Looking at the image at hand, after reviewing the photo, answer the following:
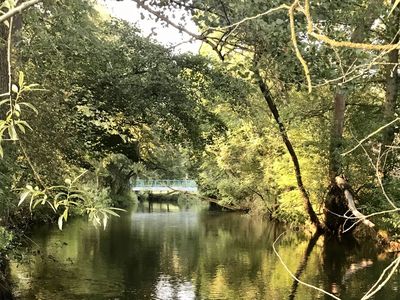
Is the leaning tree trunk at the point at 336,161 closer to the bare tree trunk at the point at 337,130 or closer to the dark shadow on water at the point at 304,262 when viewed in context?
the bare tree trunk at the point at 337,130

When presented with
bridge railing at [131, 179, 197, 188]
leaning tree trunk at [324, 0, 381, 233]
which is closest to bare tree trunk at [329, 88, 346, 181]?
leaning tree trunk at [324, 0, 381, 233]

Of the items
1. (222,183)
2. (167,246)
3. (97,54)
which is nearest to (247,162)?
(222,183)

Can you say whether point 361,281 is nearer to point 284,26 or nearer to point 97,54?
point 97,54

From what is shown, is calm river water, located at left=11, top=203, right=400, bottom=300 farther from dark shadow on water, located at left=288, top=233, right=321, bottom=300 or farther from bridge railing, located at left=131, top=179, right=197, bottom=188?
bridge railing, located at left=131, top=179, right=197, bottom=188

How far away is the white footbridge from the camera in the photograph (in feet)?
144

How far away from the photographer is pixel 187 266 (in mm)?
14734

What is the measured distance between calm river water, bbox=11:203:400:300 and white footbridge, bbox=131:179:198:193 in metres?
20.7

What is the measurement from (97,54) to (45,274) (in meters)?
6.00

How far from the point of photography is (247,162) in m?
28.6

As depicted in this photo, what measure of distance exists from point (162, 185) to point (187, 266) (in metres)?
29.5

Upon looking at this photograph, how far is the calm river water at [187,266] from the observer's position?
11586 millimetres

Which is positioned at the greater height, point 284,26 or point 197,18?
point 197,18

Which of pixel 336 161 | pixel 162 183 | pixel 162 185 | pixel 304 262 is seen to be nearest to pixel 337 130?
pixel 336 161

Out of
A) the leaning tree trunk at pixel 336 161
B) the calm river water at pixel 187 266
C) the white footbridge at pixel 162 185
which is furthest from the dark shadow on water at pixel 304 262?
Result: the white footbridge at pixel 162 185
